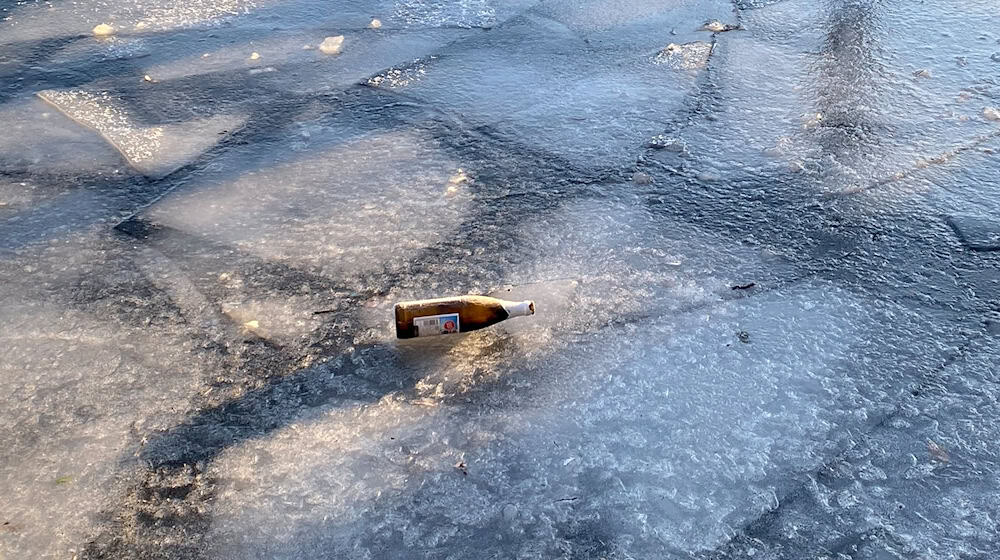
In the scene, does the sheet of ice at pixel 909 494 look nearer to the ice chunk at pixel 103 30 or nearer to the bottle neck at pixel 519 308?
the bottle neck at pixel 519 308

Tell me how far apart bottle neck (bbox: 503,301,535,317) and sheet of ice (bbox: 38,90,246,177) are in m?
1.47

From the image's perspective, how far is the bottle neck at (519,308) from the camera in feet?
7.18

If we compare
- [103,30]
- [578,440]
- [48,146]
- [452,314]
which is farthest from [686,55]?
[103,30]

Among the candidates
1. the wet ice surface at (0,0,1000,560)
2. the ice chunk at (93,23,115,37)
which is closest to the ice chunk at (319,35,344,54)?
the wet ice surface at (0,0,1000,560)

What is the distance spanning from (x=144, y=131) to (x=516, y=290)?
5.75ft

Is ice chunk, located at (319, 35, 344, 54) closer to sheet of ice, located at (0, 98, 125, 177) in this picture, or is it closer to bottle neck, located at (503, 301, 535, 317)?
sheet of ice, located at (0, 98, 125, 177)

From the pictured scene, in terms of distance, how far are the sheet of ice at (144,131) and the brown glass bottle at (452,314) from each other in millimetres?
1293

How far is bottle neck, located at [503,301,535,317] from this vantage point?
7.18ft

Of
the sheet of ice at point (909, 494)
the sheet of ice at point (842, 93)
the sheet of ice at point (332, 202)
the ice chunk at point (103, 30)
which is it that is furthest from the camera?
the ice chunk at point (103, 30)

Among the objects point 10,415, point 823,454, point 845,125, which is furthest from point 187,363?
point 845,125

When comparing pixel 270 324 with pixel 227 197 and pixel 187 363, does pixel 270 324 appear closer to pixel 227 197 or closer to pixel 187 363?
pixel 187 363

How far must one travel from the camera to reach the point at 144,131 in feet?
10.3

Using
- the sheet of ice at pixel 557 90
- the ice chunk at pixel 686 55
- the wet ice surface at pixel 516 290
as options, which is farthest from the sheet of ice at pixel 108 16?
the ice chunk at pixel 686 55

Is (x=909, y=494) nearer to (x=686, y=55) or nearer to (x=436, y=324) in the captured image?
(x=436, y=324)
